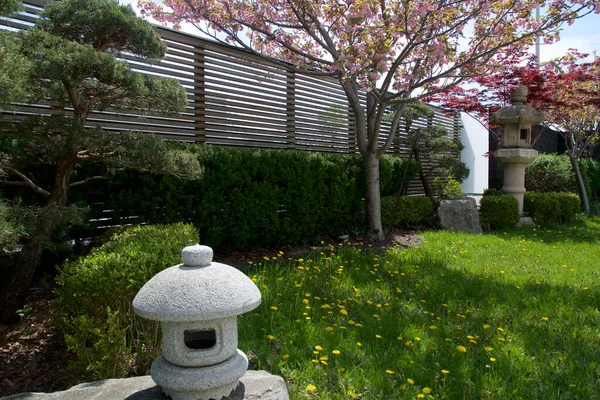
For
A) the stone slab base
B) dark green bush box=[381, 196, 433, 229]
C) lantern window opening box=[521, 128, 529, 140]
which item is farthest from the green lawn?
lantern window opening box=[521, 128, 529, 140]

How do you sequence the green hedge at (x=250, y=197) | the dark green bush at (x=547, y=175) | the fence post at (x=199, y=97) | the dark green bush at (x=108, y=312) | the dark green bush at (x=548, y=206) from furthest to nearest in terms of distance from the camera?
the dark green bush at (x=547, y=175), the dark green bush at (x=548, y=206), the fence post at (x=199, y=97), the green hedge at (x=250, y=197), the dark green bush at (x=108, y=312)

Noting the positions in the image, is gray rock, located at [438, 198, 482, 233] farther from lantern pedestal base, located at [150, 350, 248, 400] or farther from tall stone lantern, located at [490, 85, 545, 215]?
lantern pedestal base, located at [150, 350, 248, 400]

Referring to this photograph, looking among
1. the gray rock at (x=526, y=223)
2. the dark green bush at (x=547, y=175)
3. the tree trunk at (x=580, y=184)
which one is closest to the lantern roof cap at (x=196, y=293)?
the gray rock at (x=526, y=223)

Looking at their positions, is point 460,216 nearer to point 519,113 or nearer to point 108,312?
point 519,113

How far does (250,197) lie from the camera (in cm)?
546

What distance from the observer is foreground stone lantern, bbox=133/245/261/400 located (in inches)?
67.4

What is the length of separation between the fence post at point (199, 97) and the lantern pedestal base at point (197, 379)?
4090 mm

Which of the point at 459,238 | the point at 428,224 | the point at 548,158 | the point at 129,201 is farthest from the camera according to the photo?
the point at 548,158

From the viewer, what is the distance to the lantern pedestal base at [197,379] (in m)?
1.79

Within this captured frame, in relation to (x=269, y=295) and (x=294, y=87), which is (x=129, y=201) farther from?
(x=294, y=87)

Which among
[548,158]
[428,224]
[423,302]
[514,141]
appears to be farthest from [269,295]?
[548,158]

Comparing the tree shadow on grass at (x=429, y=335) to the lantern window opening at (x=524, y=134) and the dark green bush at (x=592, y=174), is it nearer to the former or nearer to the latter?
the lantern window opening at (x=524, y=134)

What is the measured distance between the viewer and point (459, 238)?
6.86 meters

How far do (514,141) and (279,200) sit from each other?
6.04m
